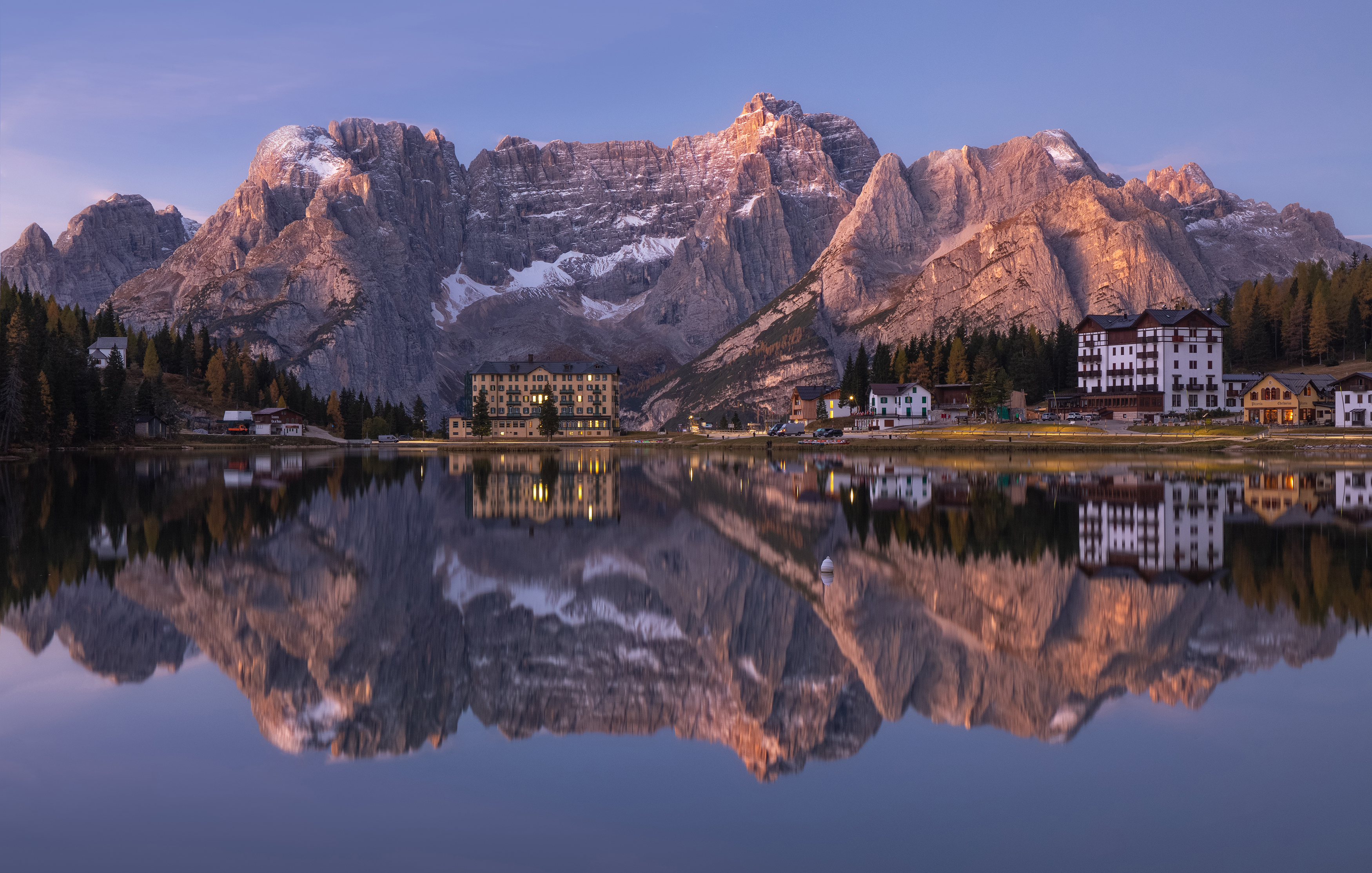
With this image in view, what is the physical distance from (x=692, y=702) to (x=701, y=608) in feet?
27.0

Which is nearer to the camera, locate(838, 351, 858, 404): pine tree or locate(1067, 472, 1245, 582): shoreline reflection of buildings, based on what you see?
locate(1067, 472, 1245, 582): shoreline reflection of buildings

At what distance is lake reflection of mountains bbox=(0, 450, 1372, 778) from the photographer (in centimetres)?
1642

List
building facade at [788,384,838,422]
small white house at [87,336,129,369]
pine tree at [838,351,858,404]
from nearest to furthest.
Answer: pine tree at [838,351,858,404]
small white house at [87,336,129,369]
building facade at [788,384,838,422]

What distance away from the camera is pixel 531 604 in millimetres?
25578

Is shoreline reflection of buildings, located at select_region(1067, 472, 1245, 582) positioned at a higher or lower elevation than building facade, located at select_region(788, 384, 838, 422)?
lower

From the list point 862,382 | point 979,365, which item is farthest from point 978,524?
point 862,382

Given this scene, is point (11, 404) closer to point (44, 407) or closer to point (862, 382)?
point (44, 407)

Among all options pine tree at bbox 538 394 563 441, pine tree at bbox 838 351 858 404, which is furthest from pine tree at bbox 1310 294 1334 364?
pine tree at bbox 538 394 563 441

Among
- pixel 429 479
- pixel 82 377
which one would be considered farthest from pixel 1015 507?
pixel 82 377

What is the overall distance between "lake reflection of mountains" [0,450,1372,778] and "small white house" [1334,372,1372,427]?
2952 inches

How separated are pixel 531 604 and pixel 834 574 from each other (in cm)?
905

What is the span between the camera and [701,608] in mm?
24969

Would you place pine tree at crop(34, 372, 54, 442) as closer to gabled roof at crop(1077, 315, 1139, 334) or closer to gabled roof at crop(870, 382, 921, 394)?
gabled roof at crop(870, 382, 921, 394)

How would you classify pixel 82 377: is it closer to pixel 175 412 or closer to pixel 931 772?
pixel 175 412
